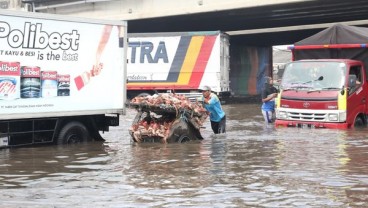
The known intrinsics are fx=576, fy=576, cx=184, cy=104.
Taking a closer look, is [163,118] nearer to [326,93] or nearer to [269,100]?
[326,93]

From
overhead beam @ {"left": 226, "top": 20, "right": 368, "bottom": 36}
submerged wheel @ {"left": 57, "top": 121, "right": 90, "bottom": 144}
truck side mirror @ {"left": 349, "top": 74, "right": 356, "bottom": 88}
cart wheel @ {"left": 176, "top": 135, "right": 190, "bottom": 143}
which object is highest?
overhead beam @ {"left": 226, "top": 20, "right": 368, "bottom": 36}

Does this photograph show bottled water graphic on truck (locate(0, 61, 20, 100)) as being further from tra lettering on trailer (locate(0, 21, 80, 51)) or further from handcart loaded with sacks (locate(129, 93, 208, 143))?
handcart loaded with sacks (locate(129, 93, 208, 143))

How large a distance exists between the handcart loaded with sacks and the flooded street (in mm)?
273

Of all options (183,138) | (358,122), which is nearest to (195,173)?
(183,138)

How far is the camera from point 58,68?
37.9 feet

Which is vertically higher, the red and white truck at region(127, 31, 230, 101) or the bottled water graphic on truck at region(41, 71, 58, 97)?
the red and white truck at region(127, 31, 230, 101)

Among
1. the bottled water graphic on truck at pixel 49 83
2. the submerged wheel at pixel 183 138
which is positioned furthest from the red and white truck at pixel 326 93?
the bottled water graphic on truck at pixel 49 83

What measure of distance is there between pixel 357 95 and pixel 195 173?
7.96 metres

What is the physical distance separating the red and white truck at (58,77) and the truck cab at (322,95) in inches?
→ 181

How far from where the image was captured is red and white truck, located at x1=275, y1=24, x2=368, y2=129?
47.2ft

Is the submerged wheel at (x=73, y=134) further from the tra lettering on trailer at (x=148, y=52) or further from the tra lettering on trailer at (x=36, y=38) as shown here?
the tra lettering on trailer at (x=148, y=52)

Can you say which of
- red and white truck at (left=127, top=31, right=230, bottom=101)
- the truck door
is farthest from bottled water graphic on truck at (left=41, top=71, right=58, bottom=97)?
red and white truck at (left=127, top=31, right=230, bottom=101)

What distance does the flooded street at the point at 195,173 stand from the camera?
21.9 ft

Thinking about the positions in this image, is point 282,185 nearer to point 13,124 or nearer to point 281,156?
point 281,156
